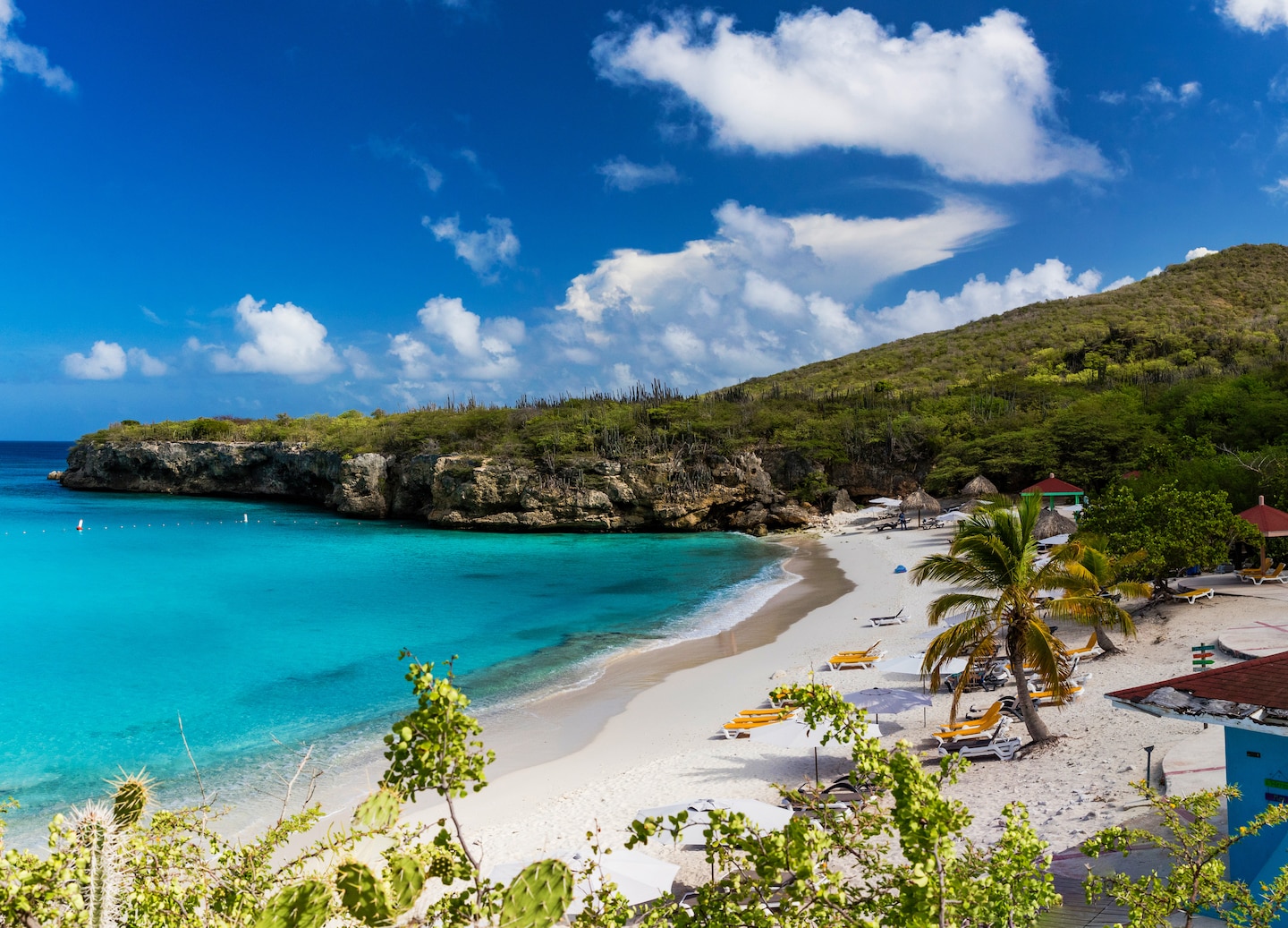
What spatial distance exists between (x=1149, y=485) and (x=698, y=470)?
30.5 meters

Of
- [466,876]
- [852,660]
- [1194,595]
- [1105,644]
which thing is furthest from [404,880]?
[1194,595]

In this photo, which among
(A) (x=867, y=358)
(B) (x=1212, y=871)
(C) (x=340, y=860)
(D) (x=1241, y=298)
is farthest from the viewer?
(A) (x=867, y=358)

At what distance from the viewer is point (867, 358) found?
94.1 meters

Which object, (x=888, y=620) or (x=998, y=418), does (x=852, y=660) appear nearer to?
(x=888, y=620)

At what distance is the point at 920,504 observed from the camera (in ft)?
141

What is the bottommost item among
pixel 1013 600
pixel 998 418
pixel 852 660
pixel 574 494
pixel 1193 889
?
pixel 852 660

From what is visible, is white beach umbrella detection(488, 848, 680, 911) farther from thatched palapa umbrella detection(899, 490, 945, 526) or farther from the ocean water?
thatched palapa umbrella detection(899, 490, 945, 526)

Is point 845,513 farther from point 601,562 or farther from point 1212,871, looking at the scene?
point 1212,871

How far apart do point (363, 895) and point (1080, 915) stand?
5.66m

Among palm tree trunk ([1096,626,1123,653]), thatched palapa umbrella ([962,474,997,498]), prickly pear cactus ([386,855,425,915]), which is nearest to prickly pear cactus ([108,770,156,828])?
prickly pear cactus ([386,855,425,915])

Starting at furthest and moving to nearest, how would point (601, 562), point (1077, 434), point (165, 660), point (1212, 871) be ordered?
point (1077, 434)
point (601, 562)
point (165, 660)
point (1212, 871)

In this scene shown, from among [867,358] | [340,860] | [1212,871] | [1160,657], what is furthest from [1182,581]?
[867,358]

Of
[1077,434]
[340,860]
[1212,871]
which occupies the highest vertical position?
[1077,434]

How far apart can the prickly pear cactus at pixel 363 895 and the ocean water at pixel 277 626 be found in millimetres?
11898
